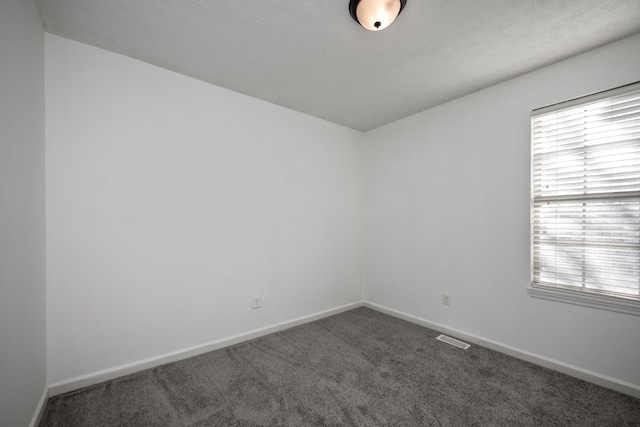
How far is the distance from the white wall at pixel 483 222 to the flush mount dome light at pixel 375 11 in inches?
62.6

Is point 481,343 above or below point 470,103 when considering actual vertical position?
below

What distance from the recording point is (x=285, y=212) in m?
3.14

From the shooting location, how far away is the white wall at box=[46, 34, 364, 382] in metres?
1.97

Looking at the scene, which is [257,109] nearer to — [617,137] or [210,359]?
[210,359]

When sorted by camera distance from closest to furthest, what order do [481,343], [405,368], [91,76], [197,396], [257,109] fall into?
[197,396], [91,76], [405,368], [481,343], [257,109]

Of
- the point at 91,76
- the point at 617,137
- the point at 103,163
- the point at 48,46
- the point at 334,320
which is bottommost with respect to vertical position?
the point at 334,320

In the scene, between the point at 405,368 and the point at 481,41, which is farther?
the point at 405,368

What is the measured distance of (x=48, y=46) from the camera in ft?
6.27

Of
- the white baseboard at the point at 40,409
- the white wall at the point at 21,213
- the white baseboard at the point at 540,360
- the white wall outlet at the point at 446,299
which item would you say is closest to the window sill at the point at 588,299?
the white baseboard at the point at 540,360

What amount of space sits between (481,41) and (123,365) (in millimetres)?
3614

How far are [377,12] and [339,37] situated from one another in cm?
41

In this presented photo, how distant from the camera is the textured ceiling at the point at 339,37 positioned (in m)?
1.68

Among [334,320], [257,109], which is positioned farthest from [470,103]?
[334,320]

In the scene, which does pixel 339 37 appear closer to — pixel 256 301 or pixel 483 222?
pixel 483 222
